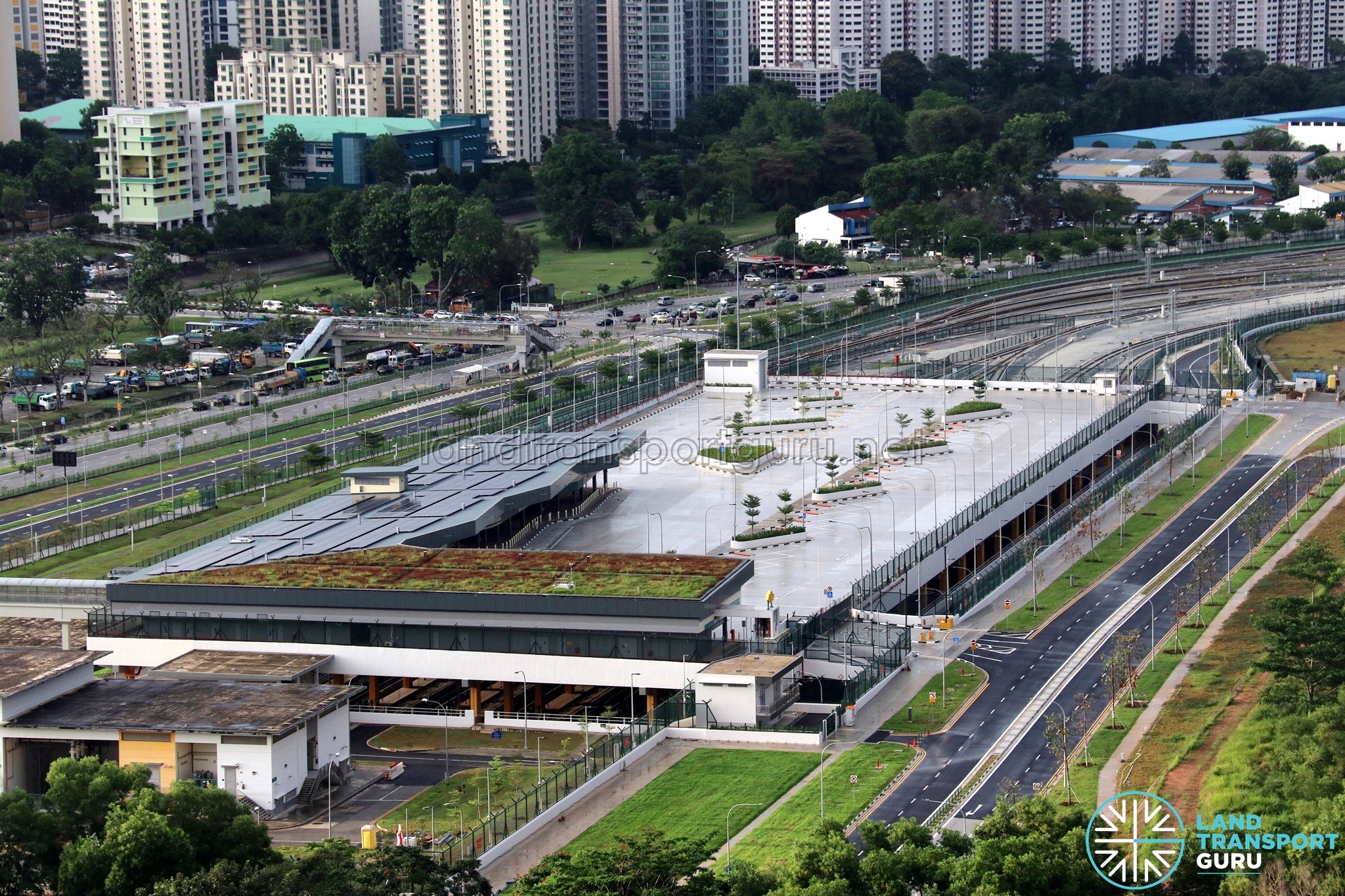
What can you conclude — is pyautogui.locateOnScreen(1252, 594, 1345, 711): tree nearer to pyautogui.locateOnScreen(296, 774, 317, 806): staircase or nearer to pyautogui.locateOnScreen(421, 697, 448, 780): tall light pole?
pyautogui.locateOnScreen(421, 697, 448, 780): tall light pole

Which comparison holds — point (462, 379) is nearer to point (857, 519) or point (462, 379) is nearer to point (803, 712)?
point (857, 519)

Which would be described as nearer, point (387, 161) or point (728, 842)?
point (728, 842)

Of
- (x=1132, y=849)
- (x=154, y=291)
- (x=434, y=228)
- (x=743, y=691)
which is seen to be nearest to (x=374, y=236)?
(x=434, y=228)

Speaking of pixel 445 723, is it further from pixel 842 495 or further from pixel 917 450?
pixel 917 450

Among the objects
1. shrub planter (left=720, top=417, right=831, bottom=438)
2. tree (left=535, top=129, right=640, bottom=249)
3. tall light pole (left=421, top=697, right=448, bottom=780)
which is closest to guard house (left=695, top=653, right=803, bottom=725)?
tall light pole (left=421, top=697, right=448, bottom=780)

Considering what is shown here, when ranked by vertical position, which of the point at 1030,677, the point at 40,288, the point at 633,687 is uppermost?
the point at 40,288

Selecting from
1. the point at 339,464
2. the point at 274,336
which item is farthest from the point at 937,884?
the point at 274,336
